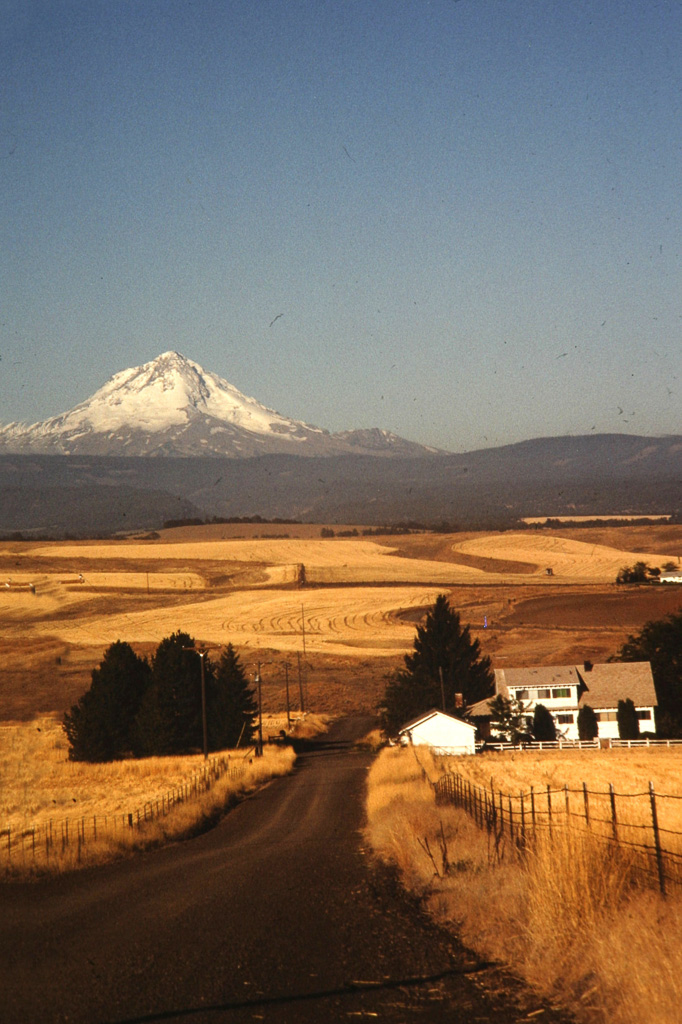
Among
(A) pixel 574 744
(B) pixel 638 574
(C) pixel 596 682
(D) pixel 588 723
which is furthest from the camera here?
(B) pixel 638 574

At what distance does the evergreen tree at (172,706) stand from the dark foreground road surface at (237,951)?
3935cm

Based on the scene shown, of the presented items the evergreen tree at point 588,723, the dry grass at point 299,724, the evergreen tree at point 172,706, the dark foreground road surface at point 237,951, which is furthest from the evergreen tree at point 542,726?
the dark foreground road surface at point 237,951

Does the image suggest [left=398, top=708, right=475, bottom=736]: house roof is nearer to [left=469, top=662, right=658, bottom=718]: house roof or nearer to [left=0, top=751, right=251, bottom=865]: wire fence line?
[left=469, top=662, right=658, bottom=718]: house roof

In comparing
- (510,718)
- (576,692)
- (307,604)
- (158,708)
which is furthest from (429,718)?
(307,604)

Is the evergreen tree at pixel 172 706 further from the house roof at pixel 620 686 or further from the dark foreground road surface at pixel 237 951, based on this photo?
the dark foreground road surface at pixel 237 951

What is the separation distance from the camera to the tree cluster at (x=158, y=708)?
60.5 m

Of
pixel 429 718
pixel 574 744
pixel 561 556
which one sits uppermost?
pixel 561 556

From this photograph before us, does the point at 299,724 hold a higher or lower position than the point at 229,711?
lower

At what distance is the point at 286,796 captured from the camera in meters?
38.5

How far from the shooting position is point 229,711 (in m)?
64.7

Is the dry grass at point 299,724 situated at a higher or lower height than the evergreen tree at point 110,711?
lower

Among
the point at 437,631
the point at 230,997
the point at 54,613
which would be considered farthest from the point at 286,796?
the point at 54,613

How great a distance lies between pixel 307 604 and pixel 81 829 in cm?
9876

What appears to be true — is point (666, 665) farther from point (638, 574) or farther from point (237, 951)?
point (638, 574)
